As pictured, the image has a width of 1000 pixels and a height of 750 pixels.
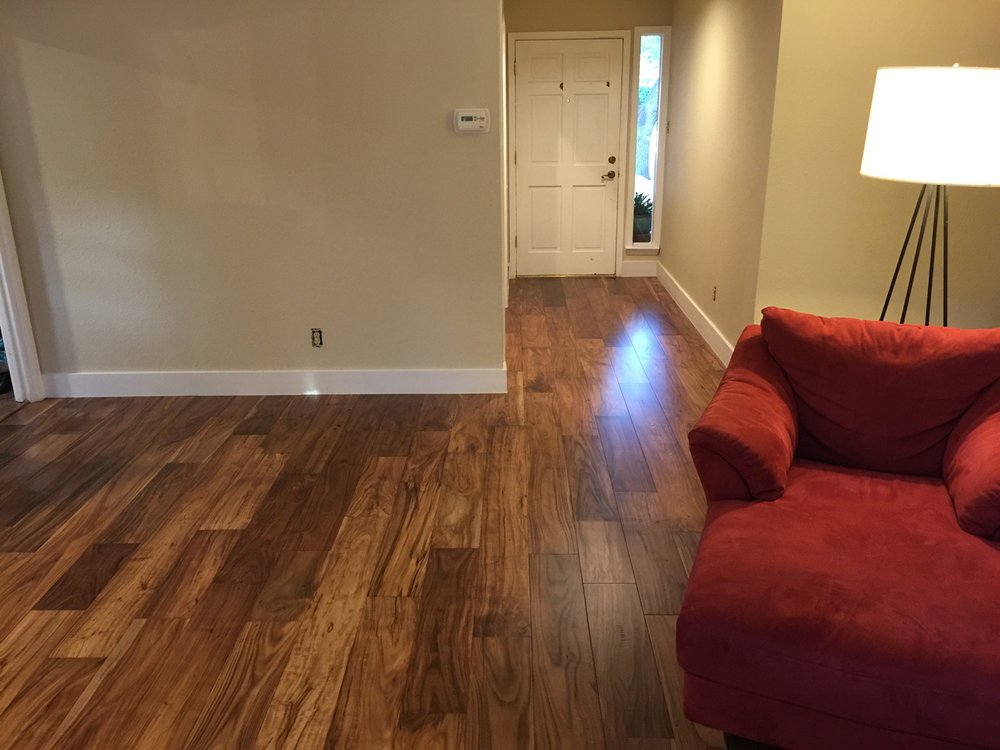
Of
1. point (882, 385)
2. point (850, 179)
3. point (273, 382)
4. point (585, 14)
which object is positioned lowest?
point (273, 382)

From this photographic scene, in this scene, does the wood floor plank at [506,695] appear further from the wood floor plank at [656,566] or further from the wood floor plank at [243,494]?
the wood floor plank at [243,494]

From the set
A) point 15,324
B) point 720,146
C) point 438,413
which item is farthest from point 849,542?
point 15,324

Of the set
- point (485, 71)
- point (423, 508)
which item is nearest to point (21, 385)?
point (423, 508)

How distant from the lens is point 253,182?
3799 mm

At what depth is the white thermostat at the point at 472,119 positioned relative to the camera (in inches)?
144

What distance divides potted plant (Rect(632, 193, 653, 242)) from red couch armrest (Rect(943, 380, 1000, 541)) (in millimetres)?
4926

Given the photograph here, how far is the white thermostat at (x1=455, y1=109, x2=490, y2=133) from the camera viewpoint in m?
3.66

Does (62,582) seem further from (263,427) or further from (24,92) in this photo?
(24,92)

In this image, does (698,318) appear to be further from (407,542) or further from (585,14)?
(407,542)

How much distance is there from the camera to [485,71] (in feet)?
11.9

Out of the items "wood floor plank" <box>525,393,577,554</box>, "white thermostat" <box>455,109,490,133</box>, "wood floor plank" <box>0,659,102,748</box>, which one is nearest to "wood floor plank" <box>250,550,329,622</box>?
"wood floor plank" <box>0,659,102,748</box>

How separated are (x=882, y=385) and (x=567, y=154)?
4.80 meters

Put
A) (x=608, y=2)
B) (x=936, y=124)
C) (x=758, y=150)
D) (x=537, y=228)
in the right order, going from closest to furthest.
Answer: (x=936, y=124) < (x=758, y=150) < (x=608, y=2) < (x=537, y=228)

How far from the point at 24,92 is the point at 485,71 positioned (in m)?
2.14
